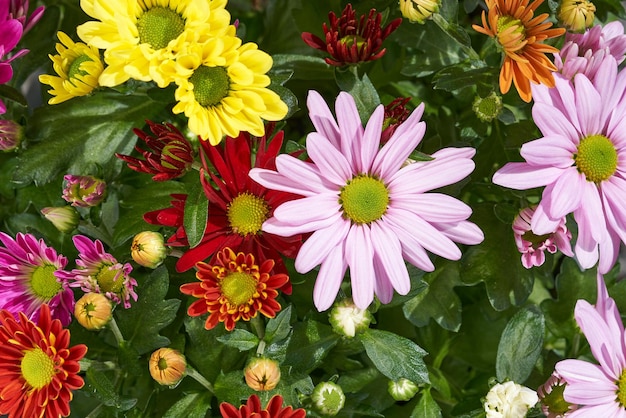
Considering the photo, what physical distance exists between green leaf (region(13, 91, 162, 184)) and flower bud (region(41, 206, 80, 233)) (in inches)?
6.2

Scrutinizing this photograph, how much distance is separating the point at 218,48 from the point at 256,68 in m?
0.08

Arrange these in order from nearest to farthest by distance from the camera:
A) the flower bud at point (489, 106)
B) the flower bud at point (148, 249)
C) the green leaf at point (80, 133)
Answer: the flower bud at point (148, 249) < the flower bud at point (489, 106) < the green leaf at point (80, 133)

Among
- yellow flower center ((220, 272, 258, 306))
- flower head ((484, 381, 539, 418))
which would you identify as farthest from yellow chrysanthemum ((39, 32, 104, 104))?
flower head ((484, 381, 539, 418))

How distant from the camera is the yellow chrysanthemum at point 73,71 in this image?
1.14m

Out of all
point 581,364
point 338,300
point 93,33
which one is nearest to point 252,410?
point 338,300

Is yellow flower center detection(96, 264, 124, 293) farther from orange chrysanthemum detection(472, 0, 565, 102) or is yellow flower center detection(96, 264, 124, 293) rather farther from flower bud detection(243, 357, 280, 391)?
orange chrysanthemum detection(472, 0, 565, 102)

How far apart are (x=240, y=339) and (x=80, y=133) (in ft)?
2.06

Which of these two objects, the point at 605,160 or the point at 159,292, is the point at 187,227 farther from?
the point at 605,160

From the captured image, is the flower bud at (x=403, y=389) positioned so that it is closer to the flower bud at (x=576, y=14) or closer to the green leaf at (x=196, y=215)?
the green leaf at (x=196, y=215)

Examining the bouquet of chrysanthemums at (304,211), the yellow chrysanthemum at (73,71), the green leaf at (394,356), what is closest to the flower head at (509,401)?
the bouquet of chrysanthemums at (304,211)

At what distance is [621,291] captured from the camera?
4.88ft

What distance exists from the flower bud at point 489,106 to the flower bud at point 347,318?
1.46ft

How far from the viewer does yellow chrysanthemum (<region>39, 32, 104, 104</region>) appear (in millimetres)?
1143

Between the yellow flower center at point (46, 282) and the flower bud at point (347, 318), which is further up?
the flower bud at point (347, 318)
